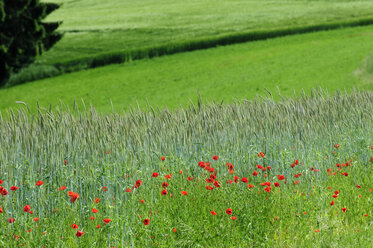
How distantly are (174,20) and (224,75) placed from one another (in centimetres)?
1678

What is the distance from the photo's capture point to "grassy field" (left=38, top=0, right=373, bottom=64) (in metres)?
Answer: 34.2

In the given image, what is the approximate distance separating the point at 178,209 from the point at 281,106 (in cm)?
341

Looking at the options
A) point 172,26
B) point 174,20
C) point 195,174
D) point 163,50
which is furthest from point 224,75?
point 195,174

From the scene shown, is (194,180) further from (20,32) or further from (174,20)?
(174,20)

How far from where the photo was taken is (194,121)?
7.54m

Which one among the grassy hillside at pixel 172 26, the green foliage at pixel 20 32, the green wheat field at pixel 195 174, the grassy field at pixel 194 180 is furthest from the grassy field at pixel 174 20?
the grassy field at pixel 194 180

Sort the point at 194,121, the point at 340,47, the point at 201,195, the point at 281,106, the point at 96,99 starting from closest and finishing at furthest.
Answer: the point at 201,195, the point at 194,121, the point at 281,106, the point at 96,99, the point at 340,47

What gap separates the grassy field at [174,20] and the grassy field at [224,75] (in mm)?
3767

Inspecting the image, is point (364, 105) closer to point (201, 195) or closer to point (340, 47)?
point (201, 195)

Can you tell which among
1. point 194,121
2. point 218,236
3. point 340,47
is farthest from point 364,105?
point 340,47

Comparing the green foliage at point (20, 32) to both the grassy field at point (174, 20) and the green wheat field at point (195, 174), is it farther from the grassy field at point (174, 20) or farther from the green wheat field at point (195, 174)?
the green wheat field at point (195, 174)

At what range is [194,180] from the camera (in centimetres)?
619

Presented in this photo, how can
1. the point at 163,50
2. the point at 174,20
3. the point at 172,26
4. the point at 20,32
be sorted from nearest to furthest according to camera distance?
the point at 20,32
the point at 163,50
the point at 172,26
the point at 174,20

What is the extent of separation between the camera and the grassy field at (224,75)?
20.9 m
